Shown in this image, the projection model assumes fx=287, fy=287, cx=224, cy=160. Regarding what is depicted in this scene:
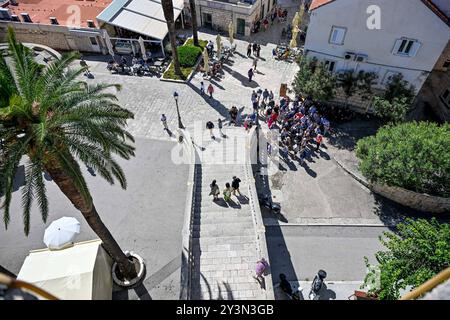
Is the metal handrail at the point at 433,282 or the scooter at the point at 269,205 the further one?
the scooter at the point at 269,205

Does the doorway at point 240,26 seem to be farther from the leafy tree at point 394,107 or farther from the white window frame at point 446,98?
the white window frame at point 446,98

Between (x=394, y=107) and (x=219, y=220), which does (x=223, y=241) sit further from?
(x=394, y=107)

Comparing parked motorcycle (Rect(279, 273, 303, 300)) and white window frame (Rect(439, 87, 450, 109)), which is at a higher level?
white window frame (Rect(439, 87, 450, 109))

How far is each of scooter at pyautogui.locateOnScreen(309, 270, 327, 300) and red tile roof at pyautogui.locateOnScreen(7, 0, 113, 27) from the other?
29152mm

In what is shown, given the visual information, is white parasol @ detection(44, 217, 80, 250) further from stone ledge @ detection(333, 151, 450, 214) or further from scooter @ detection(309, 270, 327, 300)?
stone ledge @ detection(333, 151, 450, 214)

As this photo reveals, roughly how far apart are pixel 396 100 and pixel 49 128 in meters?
21.0

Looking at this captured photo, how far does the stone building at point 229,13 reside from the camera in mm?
29578

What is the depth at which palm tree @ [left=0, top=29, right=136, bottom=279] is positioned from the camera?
7.72 meters

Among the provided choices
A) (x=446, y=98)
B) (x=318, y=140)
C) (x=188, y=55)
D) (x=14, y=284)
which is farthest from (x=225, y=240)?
(x=446, y=98)

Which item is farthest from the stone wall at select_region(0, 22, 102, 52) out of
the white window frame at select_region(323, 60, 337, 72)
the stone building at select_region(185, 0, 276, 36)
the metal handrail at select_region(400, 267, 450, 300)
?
the metal handrail at select_region(400, 267, 450, 300)

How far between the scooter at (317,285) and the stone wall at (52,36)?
90.8 feet

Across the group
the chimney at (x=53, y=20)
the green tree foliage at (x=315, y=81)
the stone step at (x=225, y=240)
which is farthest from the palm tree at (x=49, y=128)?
the chimney at (x=53, y=20)
